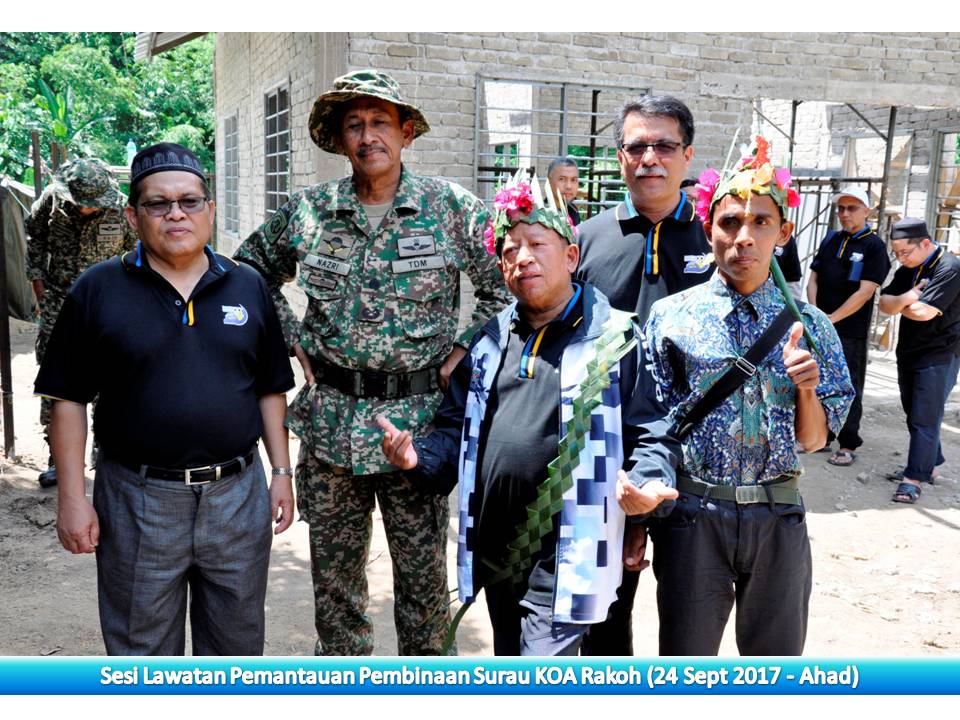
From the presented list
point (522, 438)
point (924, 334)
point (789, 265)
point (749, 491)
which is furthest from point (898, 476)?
point (522, 438)

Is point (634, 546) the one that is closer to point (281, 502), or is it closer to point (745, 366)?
point (745, 366)

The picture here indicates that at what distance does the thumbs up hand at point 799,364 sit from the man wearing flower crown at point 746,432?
5cm

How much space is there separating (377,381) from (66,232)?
3713mm

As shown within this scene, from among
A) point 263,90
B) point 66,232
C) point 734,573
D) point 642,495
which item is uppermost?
point 263,90

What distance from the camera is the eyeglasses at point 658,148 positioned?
287 cm

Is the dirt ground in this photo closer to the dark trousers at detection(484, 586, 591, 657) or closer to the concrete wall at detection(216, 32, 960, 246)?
the dark trousers at detection(484, 586, 591, 657)

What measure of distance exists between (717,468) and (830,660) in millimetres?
679

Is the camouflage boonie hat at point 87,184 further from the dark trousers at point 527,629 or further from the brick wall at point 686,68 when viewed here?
the dark trousers at point 527,629

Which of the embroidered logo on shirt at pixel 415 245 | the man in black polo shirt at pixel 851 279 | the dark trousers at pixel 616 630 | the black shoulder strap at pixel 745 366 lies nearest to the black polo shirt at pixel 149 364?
the embroidered logo on shirt at pixel 415 245

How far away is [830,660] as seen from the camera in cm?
247

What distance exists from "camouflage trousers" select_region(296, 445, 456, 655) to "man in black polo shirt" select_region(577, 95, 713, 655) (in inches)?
39.7

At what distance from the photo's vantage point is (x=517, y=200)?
234 centimetres

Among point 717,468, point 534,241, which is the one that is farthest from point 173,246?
point 717,468

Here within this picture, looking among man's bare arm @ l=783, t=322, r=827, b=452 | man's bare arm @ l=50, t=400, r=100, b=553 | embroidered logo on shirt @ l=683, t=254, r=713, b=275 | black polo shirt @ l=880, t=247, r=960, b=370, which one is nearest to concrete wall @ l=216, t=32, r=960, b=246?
black polo shirt @ l=880, t=247, r=960, b=370
